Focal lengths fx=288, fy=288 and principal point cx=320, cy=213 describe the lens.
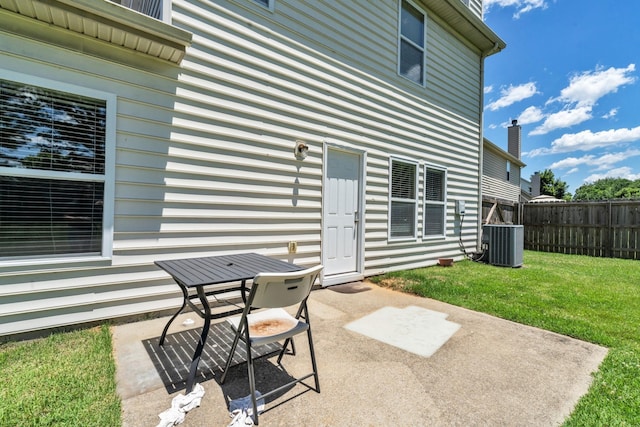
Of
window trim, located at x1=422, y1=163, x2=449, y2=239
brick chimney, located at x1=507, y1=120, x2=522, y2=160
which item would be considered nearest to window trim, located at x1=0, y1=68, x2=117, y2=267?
window trim, located at x1=422, y1=163, x2=449, y2=239

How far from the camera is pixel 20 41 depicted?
2.44 metres

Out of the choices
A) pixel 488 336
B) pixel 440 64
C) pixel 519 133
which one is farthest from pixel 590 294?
pixel 519 133

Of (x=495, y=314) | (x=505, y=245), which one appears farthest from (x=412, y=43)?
(x=495, y=314)

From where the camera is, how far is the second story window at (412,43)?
19.0ft

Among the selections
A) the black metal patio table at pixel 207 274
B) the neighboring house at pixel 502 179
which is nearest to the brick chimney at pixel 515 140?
the neighboring house at pixel 502 179

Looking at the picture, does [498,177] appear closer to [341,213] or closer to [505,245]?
[505,245]

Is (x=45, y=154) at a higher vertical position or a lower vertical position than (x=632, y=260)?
higher

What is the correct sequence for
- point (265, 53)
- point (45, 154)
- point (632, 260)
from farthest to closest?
point (632, 260), point (265, 53), point (45, 154)

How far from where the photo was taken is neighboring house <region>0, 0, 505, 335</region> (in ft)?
8.27

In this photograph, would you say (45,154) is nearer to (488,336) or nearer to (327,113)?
(327,113)

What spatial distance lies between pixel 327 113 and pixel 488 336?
3.65m

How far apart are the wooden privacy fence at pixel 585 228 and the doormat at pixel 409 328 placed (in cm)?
863

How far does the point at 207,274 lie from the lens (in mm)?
2102

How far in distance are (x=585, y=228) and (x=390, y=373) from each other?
1034 cm
